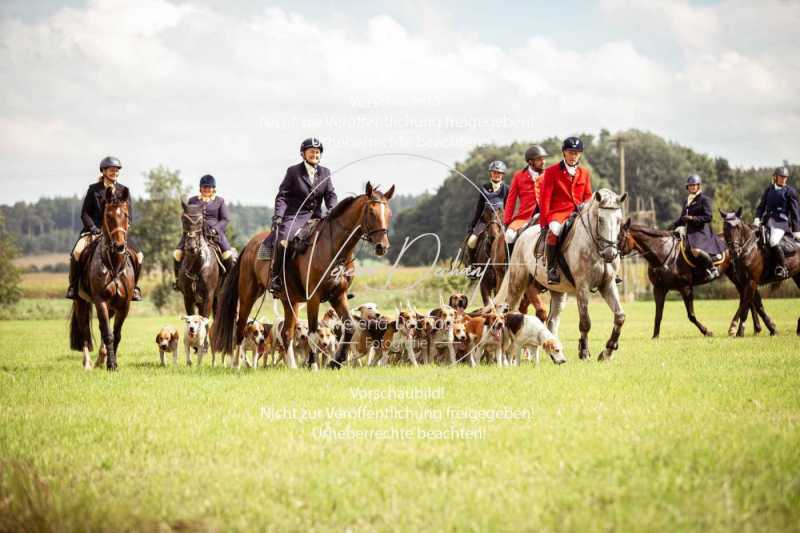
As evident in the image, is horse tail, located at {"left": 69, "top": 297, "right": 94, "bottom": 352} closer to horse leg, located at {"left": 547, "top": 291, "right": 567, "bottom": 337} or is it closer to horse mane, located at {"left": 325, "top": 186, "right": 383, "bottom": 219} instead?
horse mane, located at {"left": 325, "top": 186, "right": 383, "bottom": 219}

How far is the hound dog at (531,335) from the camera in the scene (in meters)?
12.1

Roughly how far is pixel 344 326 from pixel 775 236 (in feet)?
35.8

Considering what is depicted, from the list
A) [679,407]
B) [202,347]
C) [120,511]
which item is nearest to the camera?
[120,511]

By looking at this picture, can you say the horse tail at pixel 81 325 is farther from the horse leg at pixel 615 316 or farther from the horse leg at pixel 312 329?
the horse leg at pixel 615 316

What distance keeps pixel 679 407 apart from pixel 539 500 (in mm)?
3518

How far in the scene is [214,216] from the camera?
52.9ft

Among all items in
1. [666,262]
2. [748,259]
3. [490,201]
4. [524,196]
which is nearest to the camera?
[490,201]

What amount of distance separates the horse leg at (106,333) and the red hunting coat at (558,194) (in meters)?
7.42

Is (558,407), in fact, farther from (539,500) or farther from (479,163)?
(479,163)

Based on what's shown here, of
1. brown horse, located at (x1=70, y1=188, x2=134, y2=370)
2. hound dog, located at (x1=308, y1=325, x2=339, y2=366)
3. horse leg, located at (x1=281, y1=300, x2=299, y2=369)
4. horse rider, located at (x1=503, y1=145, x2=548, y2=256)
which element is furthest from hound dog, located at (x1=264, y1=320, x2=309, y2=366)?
horse rider, located at (x1=503, y1=145, x2=548, y2=256)

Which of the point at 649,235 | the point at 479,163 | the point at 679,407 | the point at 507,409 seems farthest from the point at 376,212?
the point at 479,163

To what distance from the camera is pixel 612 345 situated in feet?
41.3

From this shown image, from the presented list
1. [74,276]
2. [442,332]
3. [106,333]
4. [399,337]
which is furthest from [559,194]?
[74,276]

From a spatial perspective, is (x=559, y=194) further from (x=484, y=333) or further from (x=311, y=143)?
(x=311, y=143)
